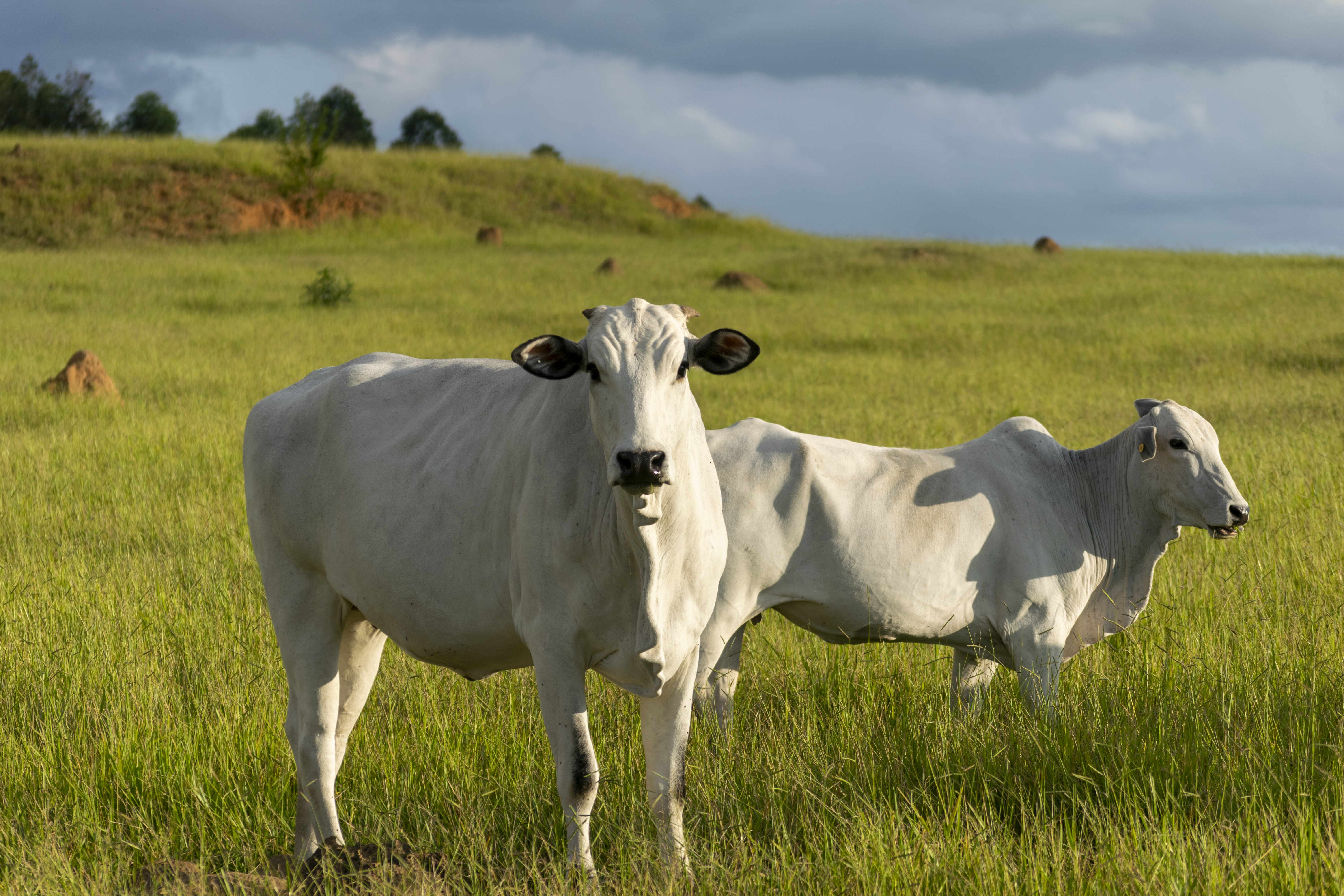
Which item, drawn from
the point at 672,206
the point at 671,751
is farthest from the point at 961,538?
the point at 672,206

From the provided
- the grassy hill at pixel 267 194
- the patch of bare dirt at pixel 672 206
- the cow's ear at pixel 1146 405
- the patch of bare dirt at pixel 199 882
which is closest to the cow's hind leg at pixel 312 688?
the patch of bare dirt at pixel 199 882

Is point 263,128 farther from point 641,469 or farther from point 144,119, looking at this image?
point 641,469

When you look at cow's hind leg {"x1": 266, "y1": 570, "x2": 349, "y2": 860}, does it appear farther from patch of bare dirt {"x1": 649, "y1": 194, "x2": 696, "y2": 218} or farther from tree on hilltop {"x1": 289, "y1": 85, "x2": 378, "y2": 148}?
tree on hilltop {"x1": 289, "y1": 85, "x2": 378, "y2": 148}

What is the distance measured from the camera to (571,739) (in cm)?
336

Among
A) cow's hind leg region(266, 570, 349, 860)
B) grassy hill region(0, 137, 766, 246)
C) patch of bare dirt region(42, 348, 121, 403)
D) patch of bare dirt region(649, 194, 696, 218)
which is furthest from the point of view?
patch of bare dirt region(649, 194, 696, 218)

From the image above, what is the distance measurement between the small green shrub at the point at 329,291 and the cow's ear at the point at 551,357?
2188cm

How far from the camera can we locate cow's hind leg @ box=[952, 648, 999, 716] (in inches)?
210

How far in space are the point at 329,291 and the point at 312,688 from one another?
21368 millimetres

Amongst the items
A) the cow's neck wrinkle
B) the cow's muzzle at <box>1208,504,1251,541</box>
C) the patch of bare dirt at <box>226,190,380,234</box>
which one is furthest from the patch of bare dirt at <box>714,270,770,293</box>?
the cow's muzzle at <box>1208,504,1251,541</box>

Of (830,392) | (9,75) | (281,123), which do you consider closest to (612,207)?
(281,123)

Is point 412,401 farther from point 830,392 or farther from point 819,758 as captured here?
point 830,392

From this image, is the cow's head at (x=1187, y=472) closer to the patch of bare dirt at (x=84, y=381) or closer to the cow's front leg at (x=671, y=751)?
the cow's front leg at (x=671, y=751)

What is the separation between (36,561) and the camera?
766 cm

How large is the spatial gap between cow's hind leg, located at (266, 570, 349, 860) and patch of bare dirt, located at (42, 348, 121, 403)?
35.4ft
